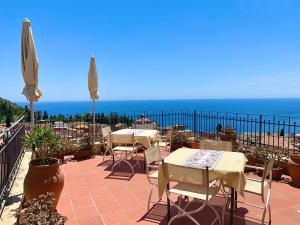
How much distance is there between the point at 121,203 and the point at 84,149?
11.6 feet

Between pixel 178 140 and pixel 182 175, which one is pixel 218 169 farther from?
pixel 178 140

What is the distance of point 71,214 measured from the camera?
372 centimetres

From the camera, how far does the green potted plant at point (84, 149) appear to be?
725 cm

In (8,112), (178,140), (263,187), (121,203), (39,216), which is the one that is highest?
(8,112)

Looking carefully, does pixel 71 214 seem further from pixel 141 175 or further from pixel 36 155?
pixel 141 175

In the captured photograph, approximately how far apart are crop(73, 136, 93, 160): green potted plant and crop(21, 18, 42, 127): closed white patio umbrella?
2.56 m

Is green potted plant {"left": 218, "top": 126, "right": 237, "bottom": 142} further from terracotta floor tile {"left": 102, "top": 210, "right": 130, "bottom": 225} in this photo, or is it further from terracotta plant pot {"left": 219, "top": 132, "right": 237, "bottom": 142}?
terracotta floor tile {"left": 102, "top": 210, "right": 130, "bottom": 225}

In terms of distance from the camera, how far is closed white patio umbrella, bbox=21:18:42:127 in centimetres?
472

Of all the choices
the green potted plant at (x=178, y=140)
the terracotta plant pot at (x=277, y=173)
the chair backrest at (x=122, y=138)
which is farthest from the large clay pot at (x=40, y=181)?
the green potted plant at (x=178, y=140)

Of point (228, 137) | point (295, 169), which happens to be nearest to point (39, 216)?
point (295, 169)

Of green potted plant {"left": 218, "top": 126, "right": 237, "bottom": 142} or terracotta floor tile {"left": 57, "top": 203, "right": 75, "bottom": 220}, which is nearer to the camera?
terracotta floor tile {"left": 57, "top": 203, "right": 75, "bottom": 220}

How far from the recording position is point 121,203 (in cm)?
413

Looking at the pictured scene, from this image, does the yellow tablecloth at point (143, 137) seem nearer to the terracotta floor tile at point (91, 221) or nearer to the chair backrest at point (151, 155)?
the chair backrest at point (151, 155)

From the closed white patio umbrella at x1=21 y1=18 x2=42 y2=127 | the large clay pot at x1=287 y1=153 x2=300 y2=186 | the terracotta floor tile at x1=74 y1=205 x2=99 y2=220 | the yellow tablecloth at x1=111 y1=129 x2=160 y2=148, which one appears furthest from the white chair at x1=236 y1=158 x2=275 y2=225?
the closed white patio umbrella at x1=21 y1=18 x2=42 y2=127
